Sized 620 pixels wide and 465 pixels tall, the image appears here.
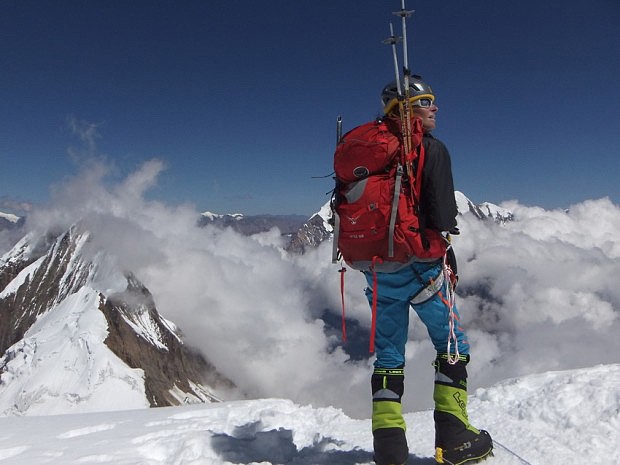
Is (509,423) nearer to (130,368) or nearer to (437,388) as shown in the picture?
(437,388)

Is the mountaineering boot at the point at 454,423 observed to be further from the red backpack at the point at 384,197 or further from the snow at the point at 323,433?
the red backpack at the point at 384,197

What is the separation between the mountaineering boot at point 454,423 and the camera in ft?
16.6

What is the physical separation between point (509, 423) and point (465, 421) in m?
2.12

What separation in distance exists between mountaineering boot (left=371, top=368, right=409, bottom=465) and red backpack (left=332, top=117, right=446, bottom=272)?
4.54 feet

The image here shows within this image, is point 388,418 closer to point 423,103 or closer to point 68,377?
point 423,103

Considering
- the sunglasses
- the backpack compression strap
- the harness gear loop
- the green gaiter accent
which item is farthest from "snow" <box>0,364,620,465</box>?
the sunglasses

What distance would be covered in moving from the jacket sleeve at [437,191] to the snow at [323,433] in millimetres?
2953

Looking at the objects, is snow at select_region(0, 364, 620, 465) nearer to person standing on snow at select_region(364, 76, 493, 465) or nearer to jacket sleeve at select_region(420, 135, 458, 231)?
person standing on snow at select_region(364, 76, 493, 465)

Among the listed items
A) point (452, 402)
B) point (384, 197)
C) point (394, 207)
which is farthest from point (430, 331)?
point (384, 197)

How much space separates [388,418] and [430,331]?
1.15 meters

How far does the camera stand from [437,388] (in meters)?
5.39

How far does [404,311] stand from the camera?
18.1ft

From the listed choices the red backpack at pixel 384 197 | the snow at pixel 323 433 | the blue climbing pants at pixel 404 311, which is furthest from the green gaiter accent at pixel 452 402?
the red backpack at pixel 384 197

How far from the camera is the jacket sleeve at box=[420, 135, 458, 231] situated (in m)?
4.86
